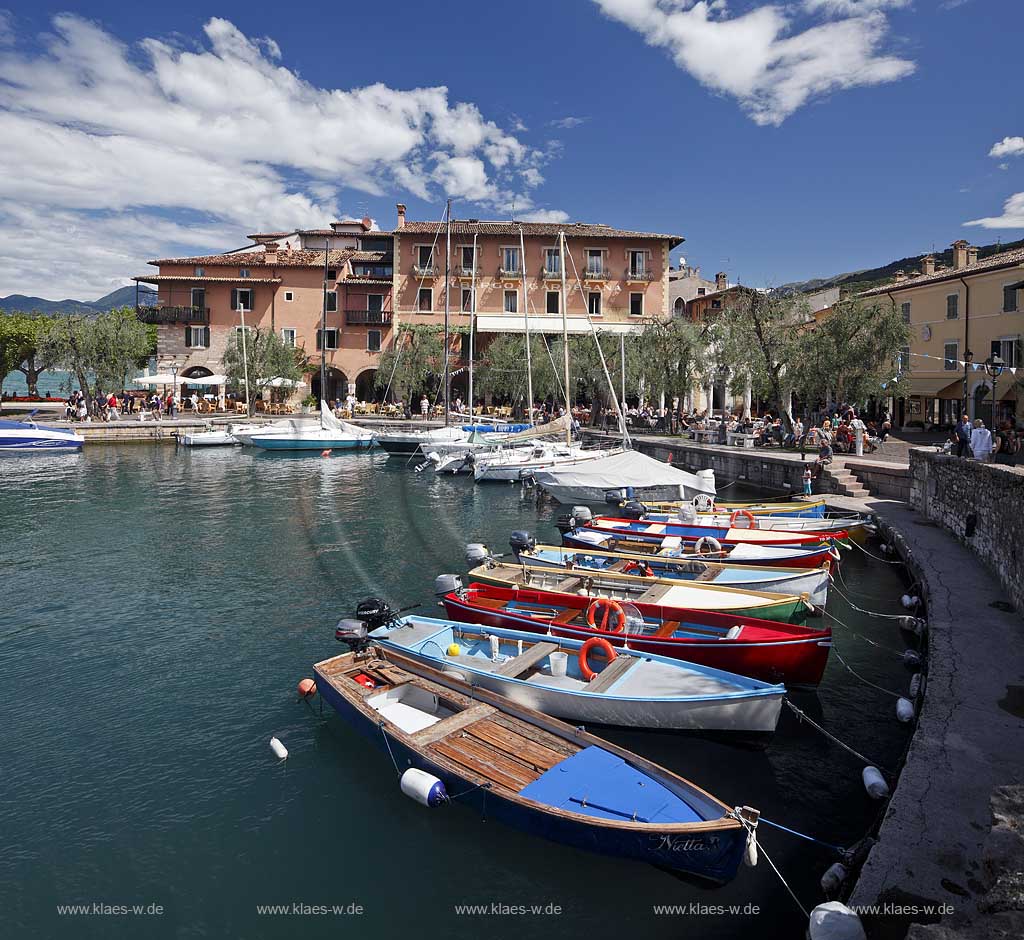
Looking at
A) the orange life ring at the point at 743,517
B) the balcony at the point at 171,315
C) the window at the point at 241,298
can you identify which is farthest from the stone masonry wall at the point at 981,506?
the balcony at the point at 171,315

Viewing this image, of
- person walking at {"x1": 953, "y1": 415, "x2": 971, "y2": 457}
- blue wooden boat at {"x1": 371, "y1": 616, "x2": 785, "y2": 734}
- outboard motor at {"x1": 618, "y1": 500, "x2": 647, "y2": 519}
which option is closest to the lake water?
blue wooden boat at {"x1": 371, "y1": 616, "x2": 785, "y2": 734}

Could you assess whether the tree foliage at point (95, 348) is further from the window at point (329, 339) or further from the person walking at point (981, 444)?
the person walking at point (981, 444)

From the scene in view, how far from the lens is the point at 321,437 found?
1866 inches

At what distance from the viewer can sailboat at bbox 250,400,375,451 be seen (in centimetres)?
4684

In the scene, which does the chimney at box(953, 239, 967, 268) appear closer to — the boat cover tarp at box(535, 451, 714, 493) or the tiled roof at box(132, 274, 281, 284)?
the boat cover tarp at box(535, 451, 714, 493)

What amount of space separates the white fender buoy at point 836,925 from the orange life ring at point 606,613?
21.8 feet

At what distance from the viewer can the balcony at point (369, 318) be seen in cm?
6128

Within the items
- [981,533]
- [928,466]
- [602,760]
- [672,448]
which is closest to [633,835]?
[602,760]

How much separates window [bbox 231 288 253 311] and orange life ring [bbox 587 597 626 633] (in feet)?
184

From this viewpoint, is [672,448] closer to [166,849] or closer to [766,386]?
[766,386]

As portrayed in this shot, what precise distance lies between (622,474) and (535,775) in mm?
19219

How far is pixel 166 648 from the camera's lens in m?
13.9

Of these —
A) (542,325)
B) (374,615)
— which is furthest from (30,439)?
(374,615)

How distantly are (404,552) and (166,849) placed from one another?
13.2 meters
